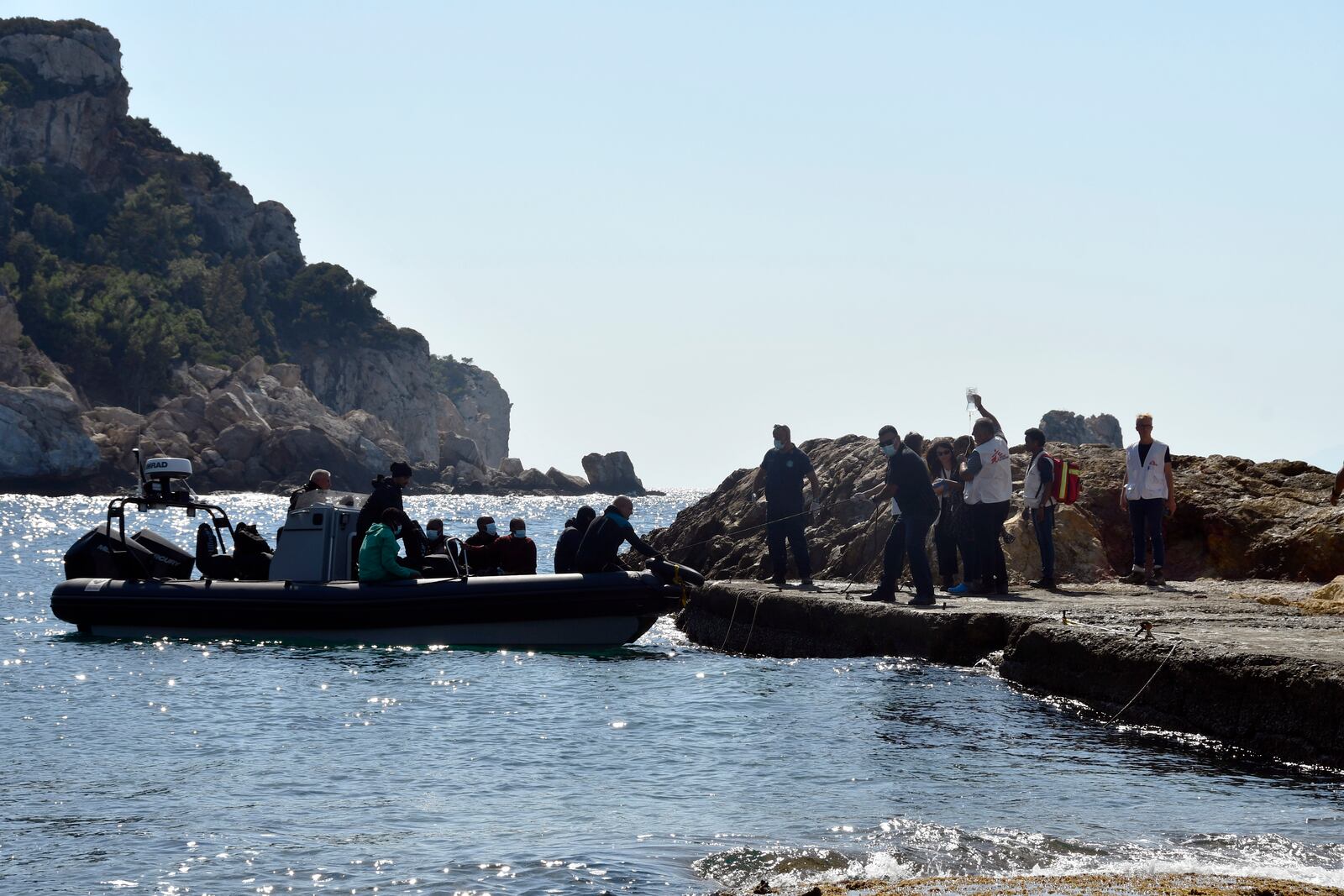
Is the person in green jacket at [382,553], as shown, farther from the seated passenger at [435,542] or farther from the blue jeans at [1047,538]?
the blue jeans at [1047,538]

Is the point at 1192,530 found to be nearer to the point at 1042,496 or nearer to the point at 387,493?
the point at 1042,496

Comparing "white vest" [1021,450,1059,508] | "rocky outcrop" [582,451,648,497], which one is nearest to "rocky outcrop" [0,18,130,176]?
"rocky outcrop" [582,451,648,497]

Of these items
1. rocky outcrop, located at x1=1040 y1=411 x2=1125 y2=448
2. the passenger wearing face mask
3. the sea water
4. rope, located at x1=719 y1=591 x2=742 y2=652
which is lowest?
the sea water

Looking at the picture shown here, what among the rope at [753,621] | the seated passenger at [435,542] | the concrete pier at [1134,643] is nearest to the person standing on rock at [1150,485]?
the concrete pier at [1134,643]

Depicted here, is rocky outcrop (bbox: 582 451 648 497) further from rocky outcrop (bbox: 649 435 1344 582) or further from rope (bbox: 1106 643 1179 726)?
rope (bbox: 1106 643 1179 726)

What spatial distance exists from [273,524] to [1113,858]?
6653cm

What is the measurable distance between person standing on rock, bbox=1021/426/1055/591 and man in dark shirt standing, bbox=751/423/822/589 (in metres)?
2.34

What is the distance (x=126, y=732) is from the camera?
995 centimetres

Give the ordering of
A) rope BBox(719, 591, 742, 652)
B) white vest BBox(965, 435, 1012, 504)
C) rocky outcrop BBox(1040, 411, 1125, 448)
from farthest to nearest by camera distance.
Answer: rocky outcrop BBox(1040, 411, 1125, 448) → rope BBox(719, 591, 742, 652) → white vest BBox(965, 435, 1012, 504)

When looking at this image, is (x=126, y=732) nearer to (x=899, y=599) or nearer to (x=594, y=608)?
(x=594, y=608)

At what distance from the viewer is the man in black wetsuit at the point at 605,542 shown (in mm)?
14352

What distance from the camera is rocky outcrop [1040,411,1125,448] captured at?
122363 millimetres

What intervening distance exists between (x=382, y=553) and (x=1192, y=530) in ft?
29.6

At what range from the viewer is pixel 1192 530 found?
15.4 m
